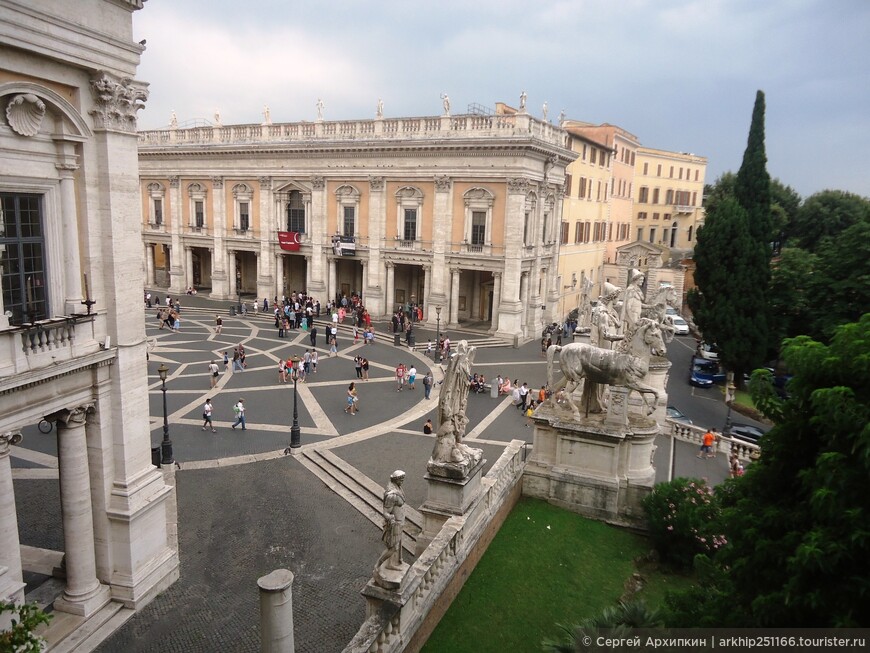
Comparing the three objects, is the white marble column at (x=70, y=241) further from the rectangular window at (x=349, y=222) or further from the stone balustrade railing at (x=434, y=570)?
the rectangular window at (x=349, y=222)

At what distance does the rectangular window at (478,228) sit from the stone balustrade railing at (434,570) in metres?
23.1

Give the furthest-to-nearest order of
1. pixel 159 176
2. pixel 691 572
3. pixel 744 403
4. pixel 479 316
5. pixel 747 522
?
pixel 159 176, pixel 479 316, pixel 744 403, pixel 691 572, pixel 747 522

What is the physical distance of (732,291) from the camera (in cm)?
2980

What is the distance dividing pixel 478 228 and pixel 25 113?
28.8 m

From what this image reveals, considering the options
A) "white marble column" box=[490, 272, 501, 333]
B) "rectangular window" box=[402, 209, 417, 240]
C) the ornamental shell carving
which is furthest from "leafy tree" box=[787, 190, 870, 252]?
the ornamental shell carving

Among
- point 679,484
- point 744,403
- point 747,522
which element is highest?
point 747,522

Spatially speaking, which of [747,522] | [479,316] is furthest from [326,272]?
[747,522]

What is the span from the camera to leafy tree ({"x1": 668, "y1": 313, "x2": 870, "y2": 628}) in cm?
518

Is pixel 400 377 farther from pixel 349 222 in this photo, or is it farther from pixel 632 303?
pixel 349 222

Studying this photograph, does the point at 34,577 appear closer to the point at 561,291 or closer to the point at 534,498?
the point at 534,498

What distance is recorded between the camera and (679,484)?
1281cm

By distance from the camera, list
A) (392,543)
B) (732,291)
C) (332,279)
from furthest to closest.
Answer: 1. (332,279)
2. (732,291)
3. (392,543)

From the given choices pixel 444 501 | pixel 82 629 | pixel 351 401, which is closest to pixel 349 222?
pixel 351 401

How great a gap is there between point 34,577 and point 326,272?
3128 cm
